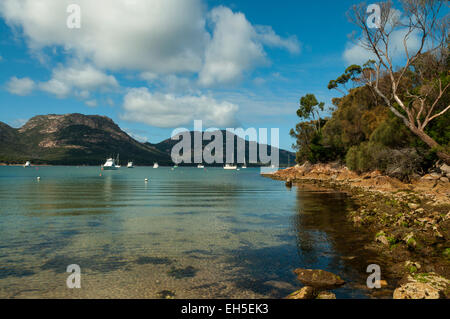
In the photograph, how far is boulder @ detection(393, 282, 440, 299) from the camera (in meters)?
7.50

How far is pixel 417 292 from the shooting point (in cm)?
766

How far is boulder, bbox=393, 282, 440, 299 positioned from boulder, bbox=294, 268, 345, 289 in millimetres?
1808

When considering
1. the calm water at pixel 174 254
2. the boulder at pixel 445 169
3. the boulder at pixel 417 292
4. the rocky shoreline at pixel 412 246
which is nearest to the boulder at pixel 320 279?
the rocky shoreline at pixel 412 246

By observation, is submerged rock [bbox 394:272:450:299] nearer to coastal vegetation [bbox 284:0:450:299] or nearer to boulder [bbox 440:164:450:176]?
coastal vegetation [bbox 284:0:450:299]

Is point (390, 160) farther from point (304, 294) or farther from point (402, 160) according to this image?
point (304, 294)

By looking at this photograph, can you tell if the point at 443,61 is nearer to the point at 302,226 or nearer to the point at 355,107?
the point at 302,226

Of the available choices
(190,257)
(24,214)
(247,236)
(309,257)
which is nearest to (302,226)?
(247,236)

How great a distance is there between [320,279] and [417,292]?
9.14 feet

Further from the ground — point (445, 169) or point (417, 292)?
point (445, 169)

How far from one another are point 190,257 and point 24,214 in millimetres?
19291

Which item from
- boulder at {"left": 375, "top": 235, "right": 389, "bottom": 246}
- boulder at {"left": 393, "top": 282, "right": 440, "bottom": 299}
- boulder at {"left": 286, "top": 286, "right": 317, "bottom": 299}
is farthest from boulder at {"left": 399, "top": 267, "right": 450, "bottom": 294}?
boulder at {"left": 375, "top": 235, "right": 389, "bottom": 246}

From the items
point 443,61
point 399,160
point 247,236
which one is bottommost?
point 247,236

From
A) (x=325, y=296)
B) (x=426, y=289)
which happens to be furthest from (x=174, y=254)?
(x=426, y=289)

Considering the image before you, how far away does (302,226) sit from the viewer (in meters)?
19.3
